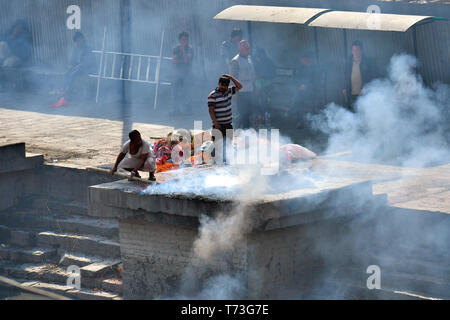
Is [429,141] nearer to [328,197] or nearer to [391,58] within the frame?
[391,58]

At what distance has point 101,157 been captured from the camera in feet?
38.0

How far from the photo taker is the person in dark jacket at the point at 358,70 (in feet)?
41.0

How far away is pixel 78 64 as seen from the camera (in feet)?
57.0

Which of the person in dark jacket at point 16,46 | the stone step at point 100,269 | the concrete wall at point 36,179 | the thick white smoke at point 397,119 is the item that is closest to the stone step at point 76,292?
the stone step at point 100,269

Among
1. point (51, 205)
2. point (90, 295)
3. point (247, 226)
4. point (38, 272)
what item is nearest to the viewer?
point (247, 226)

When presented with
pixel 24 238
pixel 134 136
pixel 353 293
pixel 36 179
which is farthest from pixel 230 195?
pixel 36 179

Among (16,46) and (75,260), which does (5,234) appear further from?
(16,46)

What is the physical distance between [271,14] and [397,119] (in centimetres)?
293

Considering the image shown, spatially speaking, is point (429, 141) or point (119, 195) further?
point (429, 141)

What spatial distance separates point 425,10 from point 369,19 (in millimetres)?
1917

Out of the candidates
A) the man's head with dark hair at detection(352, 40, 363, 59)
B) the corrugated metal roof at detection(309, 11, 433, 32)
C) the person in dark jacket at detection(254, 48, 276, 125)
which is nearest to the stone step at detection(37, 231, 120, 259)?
the person in dark jacket at detection(254, 48, 276, 125)

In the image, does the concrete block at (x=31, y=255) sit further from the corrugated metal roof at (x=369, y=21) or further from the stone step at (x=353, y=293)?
the corrugated metal roof at (x=369, y=21)

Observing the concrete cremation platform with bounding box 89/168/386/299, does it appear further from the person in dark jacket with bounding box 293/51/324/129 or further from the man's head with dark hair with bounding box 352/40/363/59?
the person in dark jacket with bounding box 293/51/324/129
